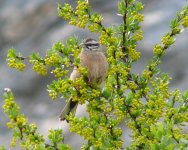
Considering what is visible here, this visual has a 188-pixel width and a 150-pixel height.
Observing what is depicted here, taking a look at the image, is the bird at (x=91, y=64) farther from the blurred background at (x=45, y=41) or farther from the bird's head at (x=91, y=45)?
the blurred background at (x=45, y=41)

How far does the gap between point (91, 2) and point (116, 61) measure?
5.65 m

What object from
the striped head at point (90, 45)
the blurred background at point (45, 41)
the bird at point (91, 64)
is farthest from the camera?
the blurred background at point (45, 41)

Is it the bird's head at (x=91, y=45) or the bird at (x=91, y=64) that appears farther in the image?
the bird's head at (x=91, y=45)

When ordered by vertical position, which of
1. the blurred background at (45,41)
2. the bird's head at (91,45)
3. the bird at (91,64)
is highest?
the blurred background at (45,41)

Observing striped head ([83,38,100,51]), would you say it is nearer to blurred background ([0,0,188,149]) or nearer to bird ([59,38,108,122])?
bird ([59,38,108,122])

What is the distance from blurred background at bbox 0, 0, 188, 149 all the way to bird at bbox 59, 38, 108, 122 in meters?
2.63

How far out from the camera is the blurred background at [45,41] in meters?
8.38

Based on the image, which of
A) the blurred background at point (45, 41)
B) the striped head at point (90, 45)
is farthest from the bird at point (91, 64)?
the blurred background at point (45, 41)

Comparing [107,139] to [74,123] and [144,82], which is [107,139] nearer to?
A: [74,123]

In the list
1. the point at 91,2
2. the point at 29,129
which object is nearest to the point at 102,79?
the point at 29,129

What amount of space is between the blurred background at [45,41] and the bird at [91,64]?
103 inches

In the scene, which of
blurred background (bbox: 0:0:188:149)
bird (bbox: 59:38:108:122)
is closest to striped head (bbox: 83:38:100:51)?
bird (bbox: 59:38:108:122)

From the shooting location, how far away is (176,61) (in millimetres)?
8516

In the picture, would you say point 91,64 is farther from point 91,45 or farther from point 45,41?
point 45,41
